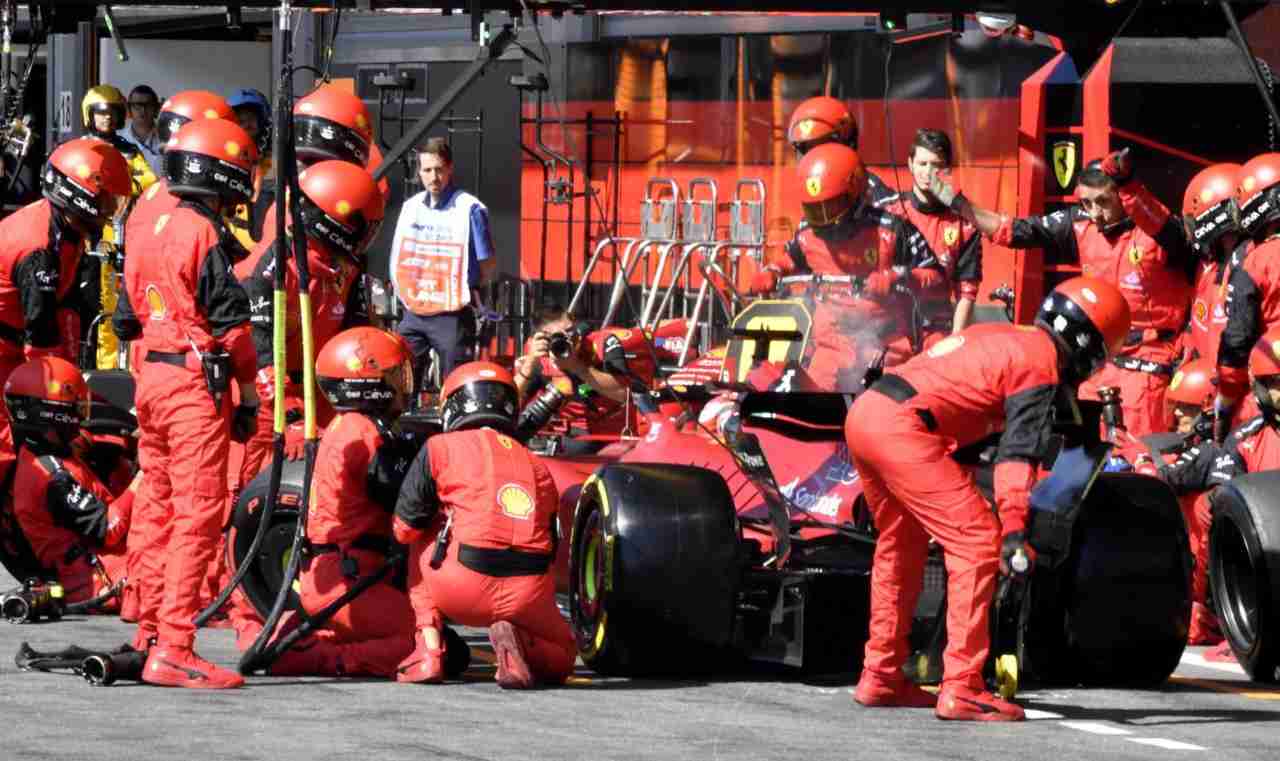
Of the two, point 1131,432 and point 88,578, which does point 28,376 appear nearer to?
point 88,578

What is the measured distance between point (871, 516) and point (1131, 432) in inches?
135

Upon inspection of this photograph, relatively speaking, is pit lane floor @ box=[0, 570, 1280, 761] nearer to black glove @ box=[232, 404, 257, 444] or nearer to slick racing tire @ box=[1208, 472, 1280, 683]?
slick racing tire @ box=[1208, 472, 1280, 683]

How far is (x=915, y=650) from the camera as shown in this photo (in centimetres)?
946

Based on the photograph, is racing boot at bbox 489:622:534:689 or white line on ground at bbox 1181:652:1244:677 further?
white line on ground at bbox 1181:652:1244:677

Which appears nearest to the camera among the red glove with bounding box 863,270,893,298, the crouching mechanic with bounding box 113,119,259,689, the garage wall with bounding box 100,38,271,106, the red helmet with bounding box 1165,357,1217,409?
the crouching mechanic with bounding box 113,119,259,689

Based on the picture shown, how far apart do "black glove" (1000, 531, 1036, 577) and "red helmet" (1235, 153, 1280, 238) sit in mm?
3731

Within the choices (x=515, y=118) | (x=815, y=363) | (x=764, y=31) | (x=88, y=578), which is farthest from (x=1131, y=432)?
(x=515, y=118)

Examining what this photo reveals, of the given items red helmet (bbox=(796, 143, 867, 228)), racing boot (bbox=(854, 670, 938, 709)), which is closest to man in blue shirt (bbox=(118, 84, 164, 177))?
red helmet (bbox=(796, 143, 867, 228))

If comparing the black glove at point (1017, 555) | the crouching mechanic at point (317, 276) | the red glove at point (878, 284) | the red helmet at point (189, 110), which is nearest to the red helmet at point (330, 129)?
the crouching mechanic at point (317, 276)

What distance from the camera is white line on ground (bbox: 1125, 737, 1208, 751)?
26.8ft

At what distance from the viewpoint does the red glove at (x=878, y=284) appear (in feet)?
34.5

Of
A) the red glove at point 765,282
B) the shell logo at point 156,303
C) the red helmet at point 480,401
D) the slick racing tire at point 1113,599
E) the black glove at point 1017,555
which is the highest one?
the red glove at point 765,282

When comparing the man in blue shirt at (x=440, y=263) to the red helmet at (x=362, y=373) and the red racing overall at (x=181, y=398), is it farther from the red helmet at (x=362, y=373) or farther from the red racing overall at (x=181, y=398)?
the red racing overall at (x=181, y=398)

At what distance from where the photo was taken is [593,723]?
844 centimetres
